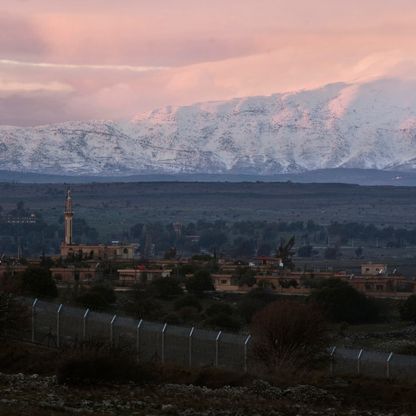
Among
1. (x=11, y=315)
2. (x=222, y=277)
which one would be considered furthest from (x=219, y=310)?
(x=11, y=315)

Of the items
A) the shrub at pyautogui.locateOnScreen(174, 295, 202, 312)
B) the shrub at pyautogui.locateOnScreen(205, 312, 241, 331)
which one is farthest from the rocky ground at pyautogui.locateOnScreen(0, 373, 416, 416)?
the shrub at pyautogui.locateOnScreen(174, 295, 202, 312)

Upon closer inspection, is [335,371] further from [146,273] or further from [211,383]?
[146,273]

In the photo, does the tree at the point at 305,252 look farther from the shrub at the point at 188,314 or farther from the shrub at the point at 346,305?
the shrub at the point at 188,314

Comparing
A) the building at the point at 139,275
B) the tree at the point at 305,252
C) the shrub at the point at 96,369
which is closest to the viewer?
the shrub at the point at 96,369

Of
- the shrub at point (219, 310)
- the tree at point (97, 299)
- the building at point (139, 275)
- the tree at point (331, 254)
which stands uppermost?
the tree at point (97, 299)

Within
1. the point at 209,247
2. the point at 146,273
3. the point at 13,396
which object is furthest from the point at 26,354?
the point at 209,247

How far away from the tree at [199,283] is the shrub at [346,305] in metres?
7.84

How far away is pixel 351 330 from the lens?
5300 cm

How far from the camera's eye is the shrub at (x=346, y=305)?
57.3 metres

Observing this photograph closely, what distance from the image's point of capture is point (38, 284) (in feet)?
170

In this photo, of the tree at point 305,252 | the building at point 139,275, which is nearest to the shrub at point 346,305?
the building at point 139,275

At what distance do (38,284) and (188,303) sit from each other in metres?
7.31

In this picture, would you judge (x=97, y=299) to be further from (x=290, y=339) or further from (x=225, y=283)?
(x=225, y=283)

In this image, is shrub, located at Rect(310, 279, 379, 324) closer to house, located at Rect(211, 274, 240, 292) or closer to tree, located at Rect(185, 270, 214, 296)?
tree, located at Rect(185, 270, 214, 296)
